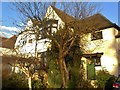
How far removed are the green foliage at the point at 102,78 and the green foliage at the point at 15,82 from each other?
21.7 ft

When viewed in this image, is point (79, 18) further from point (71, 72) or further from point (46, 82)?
point (46, 82)

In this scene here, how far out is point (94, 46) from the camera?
926 inches

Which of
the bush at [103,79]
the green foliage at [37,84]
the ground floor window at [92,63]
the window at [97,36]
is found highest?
the window at [97,36]

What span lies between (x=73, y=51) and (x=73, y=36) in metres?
4.26

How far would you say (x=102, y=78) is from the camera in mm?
20172

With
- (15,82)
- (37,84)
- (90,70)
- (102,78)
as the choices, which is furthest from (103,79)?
(15,82)

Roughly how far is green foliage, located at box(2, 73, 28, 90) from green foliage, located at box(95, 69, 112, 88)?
661 cm

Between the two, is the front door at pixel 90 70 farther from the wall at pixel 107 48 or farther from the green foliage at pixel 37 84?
the green foliage at pixel 37 84

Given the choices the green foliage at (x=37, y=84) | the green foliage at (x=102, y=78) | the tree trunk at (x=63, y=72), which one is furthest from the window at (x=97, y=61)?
the green foliage at (x=37, y=84)

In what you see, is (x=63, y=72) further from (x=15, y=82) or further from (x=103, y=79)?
(x=15, y=82)

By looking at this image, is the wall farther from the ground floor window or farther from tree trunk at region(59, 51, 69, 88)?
tree trunk at region(59, 51, 69, 88)

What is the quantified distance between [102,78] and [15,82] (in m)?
7.92

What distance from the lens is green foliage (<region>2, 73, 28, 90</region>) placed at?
20266mm

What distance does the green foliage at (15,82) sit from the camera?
2027cm
